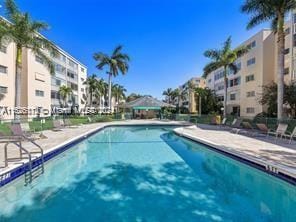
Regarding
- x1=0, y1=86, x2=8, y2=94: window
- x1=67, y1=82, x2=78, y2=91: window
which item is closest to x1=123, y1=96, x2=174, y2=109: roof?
x1=67, y1=82, x2=78, y2=91: window

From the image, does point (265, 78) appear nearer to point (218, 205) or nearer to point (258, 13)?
point (258, 13)

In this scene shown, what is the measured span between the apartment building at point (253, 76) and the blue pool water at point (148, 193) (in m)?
27.7

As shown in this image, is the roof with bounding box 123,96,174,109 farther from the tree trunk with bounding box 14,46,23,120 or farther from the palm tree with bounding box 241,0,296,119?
the tree trunk with bounding box 14,46,23,120

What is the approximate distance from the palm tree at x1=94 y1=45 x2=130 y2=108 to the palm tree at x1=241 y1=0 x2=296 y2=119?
82.1 ft

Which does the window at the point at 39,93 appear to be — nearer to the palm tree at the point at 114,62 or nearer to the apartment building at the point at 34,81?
the apartment building at the point at 34,81

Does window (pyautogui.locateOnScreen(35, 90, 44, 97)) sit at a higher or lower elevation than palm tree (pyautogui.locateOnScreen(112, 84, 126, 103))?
lower

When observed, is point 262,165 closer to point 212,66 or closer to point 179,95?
point 212,66

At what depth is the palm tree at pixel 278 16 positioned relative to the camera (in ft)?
58.7

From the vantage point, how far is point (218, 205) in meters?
6.11

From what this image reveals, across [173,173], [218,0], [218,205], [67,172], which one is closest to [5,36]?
[67,172]

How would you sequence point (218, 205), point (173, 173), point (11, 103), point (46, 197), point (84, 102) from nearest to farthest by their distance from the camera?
point (218, 205), point (46, 197), point (173, 173), point (11, 103), point (84, 102)

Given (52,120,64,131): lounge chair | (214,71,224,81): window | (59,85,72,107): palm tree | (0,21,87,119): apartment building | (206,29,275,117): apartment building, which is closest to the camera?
(52,120,64,131): lounge chair

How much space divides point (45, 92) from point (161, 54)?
20253mm

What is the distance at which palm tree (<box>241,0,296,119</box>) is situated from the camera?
17891 mm
